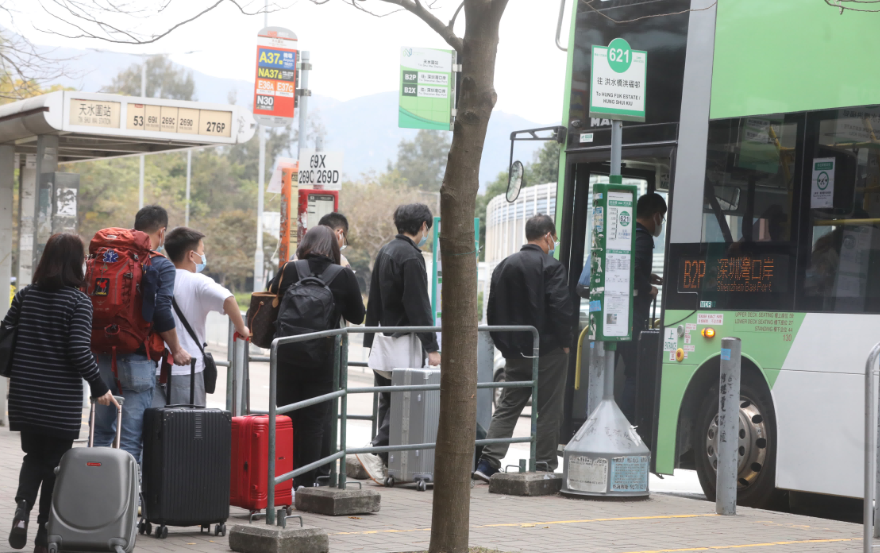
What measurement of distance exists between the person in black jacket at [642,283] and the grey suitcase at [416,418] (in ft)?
5.88

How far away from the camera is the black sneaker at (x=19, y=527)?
18.4ft

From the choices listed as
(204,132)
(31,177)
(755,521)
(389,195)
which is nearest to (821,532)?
(755,521)

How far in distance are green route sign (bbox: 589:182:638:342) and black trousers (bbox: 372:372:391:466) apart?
170cm

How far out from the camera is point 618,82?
8.11 meters

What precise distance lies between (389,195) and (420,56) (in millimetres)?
52504

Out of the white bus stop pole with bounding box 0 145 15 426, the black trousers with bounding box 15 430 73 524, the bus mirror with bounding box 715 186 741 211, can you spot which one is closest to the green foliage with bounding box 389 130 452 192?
the white bus stop pole with bounding box 0 145 15 426

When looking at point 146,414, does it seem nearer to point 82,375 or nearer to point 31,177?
point 82,375

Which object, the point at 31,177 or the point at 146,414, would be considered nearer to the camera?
the point at 146,414

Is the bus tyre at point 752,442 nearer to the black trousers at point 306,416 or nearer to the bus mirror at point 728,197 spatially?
the bus mirror at point 728,197

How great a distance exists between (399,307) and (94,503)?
11.4 feet

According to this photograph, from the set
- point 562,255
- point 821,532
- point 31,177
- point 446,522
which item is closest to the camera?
point 446,522

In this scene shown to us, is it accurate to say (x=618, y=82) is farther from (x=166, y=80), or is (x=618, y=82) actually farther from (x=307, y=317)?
(x=166, y=80)

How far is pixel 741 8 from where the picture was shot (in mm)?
8312

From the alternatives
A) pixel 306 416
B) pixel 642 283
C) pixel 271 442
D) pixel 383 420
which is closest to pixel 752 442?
pixel 642 283
